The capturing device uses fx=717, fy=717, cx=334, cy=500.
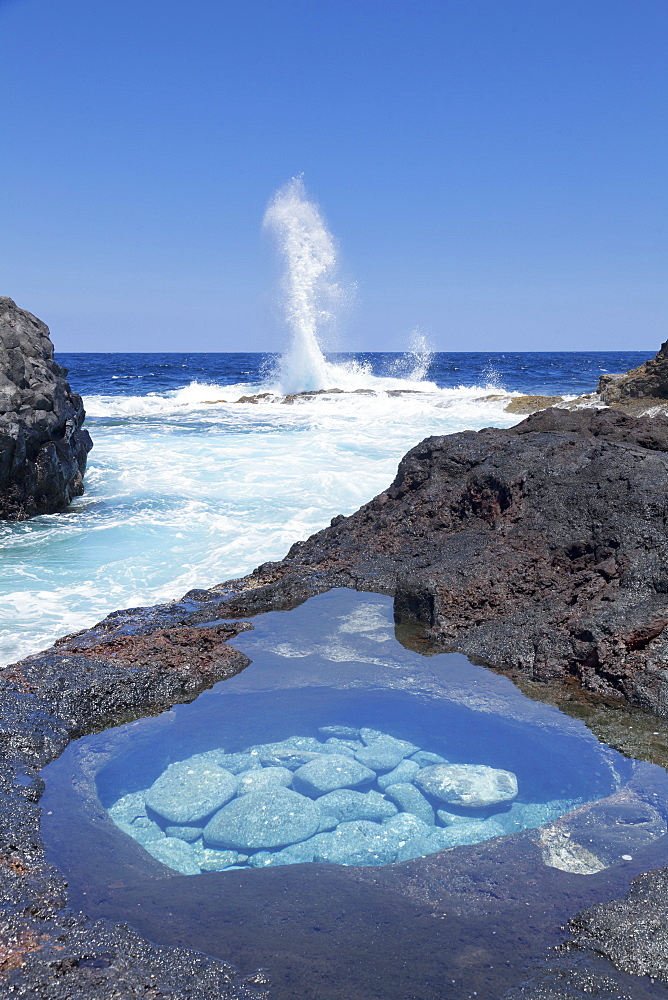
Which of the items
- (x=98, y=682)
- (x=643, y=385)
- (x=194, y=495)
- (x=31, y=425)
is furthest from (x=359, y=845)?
(x=643, y=385)

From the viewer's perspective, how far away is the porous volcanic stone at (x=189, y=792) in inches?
111

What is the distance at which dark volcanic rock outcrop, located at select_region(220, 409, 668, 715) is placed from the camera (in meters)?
3.79

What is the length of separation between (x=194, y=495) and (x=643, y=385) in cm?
912

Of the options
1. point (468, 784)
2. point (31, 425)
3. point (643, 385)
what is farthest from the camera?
point (643, 385)

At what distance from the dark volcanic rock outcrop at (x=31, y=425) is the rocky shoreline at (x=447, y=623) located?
4818mm

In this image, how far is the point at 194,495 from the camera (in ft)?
34.2

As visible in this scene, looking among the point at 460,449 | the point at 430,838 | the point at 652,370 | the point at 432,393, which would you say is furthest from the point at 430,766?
the point at 432,393

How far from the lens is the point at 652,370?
1412 cm

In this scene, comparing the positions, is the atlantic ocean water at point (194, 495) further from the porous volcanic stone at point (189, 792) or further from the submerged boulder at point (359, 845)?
the submerged boulder at point (359, 845)

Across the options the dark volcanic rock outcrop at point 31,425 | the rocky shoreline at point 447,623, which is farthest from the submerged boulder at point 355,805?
the dark volcanic rock outcrop at point 31,425

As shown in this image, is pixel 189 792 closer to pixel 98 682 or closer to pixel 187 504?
pixel 98 682

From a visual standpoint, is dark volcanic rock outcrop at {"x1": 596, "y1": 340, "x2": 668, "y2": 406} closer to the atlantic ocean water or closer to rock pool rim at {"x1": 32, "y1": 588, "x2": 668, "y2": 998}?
the atlantic ocean water

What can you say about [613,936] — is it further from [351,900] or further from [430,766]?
[430,766]

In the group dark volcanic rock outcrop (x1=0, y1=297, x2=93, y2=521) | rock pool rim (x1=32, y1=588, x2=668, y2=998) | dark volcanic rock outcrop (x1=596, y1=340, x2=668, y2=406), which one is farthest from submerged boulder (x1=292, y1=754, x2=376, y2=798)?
dark volcanic rock outcrop (x1=596, y1=340, x2=668, y2=406)
